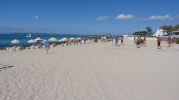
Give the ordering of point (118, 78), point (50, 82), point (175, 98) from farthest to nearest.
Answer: point (118, 78), point (50, 82), point (175, 98)

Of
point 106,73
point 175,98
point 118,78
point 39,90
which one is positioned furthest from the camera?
point 106,73

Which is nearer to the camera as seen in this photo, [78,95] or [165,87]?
[78,95]

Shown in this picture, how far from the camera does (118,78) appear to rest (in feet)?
32.1

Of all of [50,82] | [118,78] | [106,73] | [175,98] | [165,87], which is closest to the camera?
[175,98]

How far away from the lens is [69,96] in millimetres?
7168

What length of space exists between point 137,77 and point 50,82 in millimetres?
3317

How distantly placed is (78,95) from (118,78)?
288 cm

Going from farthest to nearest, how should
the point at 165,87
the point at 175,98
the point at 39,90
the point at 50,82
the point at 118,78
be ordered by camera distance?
1. the point at 118,78
2. the point at 50,82
3. the point at 165,87
4. the point at 39,90
5. the point at 175,98

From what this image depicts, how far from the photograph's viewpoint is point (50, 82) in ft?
29.5

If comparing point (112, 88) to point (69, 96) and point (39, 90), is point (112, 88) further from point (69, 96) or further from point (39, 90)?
point (39, 90)

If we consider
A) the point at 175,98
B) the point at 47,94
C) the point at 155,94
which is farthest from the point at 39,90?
the point at 175,98

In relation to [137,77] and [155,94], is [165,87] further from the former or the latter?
[137,77]

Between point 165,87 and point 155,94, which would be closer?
point 155,94

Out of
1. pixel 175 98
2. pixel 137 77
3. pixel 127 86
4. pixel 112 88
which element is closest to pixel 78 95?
pixel 112 88
